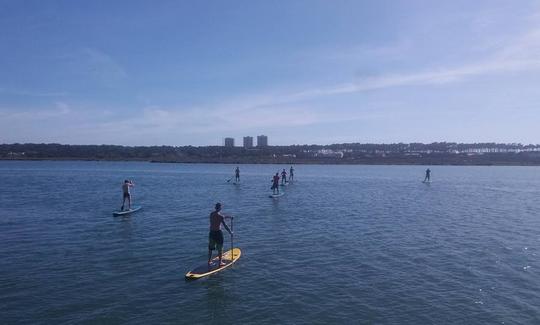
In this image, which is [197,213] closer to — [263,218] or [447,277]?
[263,218]

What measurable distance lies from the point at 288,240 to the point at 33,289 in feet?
32.2

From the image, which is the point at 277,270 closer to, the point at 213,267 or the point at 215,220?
the point at 213,267

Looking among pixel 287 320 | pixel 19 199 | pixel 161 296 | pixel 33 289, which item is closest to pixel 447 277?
pixel 287 320

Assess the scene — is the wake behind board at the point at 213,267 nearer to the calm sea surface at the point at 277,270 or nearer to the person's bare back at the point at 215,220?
the calm sea surface at the point at 277,270

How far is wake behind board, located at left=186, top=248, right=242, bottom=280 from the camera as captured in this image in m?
13.3

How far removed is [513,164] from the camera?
188875 mm

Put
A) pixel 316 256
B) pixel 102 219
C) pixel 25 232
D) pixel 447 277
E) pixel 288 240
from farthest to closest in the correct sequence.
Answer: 1. pixel 102 219
2. pixel 25 232
3. pixel 288 240
4. pixel 316 256
5. pixel 447 277

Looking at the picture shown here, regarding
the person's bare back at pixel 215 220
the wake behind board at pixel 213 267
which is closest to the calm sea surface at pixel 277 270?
the wake behind board at pixel 213 267

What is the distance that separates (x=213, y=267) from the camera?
46.9 ft

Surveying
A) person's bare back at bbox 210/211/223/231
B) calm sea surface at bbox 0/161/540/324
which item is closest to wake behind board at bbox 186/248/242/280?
calm sea surface at bbox 0/161/540/324

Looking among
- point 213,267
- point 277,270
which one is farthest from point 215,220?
point 277,270

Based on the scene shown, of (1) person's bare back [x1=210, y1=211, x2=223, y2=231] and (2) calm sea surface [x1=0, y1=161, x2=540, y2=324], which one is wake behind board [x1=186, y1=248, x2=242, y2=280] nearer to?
(2) calm sea surface [x1=0, y1=161, x2=540, y2=324]

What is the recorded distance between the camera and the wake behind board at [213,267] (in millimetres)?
13337

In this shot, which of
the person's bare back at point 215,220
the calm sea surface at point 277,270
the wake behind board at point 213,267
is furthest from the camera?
the person's bare back at point 215,220
